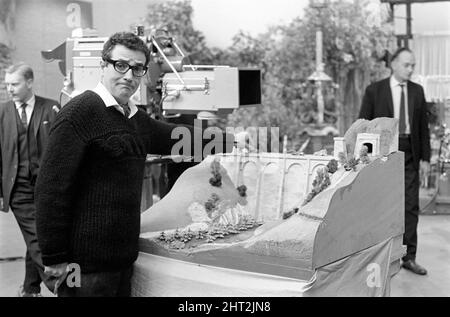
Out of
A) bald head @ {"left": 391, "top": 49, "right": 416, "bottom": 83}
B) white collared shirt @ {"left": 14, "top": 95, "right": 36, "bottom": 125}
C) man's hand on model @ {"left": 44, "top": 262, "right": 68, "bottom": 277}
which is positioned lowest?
man's hand on model @ {"left": 44, "top": 262, "right": 68, "bottom": 277}

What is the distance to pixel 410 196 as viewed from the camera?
424 centimetres

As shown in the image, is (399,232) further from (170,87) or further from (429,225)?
(429,225)

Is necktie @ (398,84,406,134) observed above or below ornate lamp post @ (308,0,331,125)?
below

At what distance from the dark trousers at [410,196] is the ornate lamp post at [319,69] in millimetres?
2040

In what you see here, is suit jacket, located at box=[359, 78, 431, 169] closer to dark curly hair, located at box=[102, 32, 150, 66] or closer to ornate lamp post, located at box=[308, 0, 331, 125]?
ornate lamp post, located at box=[308, 0, 331, 125]

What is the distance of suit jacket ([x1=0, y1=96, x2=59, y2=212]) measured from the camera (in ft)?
12.3

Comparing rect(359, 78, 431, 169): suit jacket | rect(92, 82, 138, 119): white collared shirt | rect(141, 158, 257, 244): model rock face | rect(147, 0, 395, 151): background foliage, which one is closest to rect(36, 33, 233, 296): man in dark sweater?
rect(92, 82, 138, 119): white collared shirt

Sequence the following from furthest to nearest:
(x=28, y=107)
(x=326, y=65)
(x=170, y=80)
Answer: (x=326, y=65) < (x=28, y=107) < (x=170, y=80)

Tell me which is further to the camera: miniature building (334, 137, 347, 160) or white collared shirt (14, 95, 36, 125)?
white collared shirt (14, 95, 36, 125)

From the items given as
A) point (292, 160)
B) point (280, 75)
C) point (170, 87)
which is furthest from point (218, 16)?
point (292, 160)

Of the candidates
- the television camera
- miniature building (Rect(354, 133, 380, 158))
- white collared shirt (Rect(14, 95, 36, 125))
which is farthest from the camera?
white collared shirt (Rect(14, 95, 36, 125))

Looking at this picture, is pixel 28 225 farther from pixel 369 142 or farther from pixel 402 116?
pixel 402 116

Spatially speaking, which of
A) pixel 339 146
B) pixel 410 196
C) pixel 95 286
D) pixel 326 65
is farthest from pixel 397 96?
pixel 95 286

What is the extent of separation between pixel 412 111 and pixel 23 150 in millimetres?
2537
